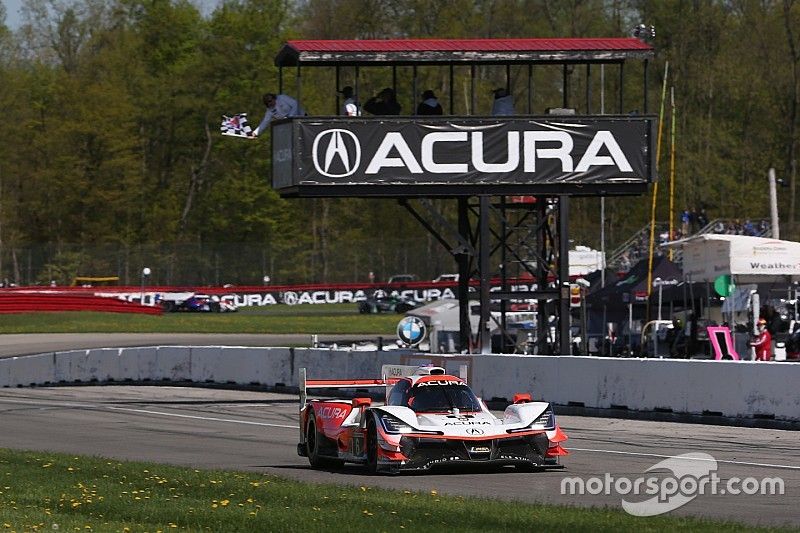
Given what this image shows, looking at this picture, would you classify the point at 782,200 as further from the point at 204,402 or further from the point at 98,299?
the point at 204,402

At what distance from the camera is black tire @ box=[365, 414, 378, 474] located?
51.6 ft

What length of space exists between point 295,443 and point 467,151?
9908 millimetres

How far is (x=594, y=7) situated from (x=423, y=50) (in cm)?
6256

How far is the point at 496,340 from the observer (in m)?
37.9

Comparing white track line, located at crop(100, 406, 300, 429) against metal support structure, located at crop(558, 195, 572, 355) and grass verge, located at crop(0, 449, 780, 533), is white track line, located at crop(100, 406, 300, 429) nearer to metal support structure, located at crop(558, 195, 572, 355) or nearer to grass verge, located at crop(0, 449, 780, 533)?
metal support structure, located at crop(558, 195, 572, 355)

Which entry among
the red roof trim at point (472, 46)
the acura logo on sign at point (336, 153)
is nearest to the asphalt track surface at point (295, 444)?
the acura logo on sign at point (336, 153)

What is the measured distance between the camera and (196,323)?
213 ft

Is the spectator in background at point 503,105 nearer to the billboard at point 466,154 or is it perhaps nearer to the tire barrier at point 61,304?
the billboard at point 466,154

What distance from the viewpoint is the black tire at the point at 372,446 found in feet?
51.6

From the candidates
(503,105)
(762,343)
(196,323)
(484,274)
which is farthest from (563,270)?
(196,323)

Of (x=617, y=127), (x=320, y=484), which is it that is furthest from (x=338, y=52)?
(x=320, y=484)

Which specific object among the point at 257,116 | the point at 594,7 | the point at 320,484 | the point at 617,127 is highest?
the point at 594,7

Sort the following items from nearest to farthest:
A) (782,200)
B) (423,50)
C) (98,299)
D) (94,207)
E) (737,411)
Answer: (737,411)
(423,50)
(98,299)
(782,200)
(94,207)

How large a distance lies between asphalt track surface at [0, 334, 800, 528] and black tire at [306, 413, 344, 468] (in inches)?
7.9
